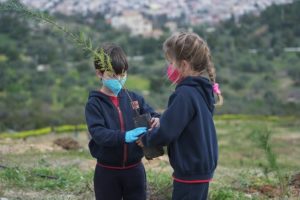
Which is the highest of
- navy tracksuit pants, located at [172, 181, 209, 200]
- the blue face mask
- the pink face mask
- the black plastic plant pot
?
the pink face mask

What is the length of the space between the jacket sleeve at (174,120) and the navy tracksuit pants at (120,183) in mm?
650

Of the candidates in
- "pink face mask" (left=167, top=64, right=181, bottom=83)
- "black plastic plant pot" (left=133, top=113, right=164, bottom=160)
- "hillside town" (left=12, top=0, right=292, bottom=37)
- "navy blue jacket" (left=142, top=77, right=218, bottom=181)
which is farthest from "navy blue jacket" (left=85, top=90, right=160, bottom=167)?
"hillside town" (left=12, top=0, right=292, bottom=37)

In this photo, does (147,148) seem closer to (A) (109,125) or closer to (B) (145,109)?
(A) (109,125)

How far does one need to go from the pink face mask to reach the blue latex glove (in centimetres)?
35

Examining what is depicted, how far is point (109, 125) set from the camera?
10.6 feet

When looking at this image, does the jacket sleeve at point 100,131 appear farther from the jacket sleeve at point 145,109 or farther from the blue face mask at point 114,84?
the jacket sleeve at point 145,109

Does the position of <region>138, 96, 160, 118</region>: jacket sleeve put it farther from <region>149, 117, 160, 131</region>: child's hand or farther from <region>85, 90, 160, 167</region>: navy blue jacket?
<region>149, 117, 160, 131</region>: child's hand

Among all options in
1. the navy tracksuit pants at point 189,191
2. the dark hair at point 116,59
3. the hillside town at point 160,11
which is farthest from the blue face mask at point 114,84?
the hillside town at point 160,11

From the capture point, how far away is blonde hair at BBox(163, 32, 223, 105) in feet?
9.17

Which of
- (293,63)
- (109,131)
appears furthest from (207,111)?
(293,63)

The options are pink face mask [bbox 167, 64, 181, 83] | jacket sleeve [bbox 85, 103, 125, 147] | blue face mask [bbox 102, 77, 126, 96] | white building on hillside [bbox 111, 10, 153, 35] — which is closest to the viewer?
pink face mask [bbox 167, 64, 181, 83]

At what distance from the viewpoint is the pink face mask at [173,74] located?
2.84 metres

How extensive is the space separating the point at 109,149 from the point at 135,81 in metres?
35.4

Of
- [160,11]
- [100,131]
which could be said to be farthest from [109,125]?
[160,11]
